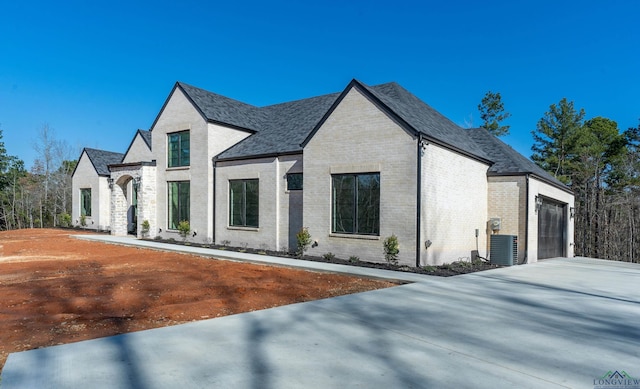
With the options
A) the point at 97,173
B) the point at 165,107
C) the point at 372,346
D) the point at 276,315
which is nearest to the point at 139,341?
the point at 276,315

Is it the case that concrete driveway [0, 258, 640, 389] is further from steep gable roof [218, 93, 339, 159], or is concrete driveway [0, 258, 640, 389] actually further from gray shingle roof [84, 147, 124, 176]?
gray shingle roof [84, 147, 124, 176]

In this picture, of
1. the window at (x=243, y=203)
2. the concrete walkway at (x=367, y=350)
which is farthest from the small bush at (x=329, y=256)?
the concrete walkway at (x=367, y=350)

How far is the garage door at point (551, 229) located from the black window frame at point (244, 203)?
1302 cm

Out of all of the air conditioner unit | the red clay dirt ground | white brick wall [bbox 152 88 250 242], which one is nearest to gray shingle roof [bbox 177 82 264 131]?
white brick wall [bbox 152 88 250 242]

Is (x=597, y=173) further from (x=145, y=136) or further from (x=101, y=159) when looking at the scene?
(x=101, y=159)

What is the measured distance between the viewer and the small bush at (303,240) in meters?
14.3

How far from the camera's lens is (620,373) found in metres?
4.09

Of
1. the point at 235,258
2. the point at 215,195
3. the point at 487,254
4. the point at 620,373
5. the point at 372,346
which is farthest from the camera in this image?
the point at 215,195

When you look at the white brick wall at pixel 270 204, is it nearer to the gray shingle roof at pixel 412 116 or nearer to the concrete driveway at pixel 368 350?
the gray shingle roof at pixel 412 116

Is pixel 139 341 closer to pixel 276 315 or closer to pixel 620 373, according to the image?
pixel 276 315

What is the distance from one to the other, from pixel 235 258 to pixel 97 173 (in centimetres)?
2143

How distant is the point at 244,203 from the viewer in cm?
1766

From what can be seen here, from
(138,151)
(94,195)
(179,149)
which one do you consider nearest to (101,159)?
(94,195)

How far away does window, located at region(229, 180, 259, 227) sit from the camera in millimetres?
17250
